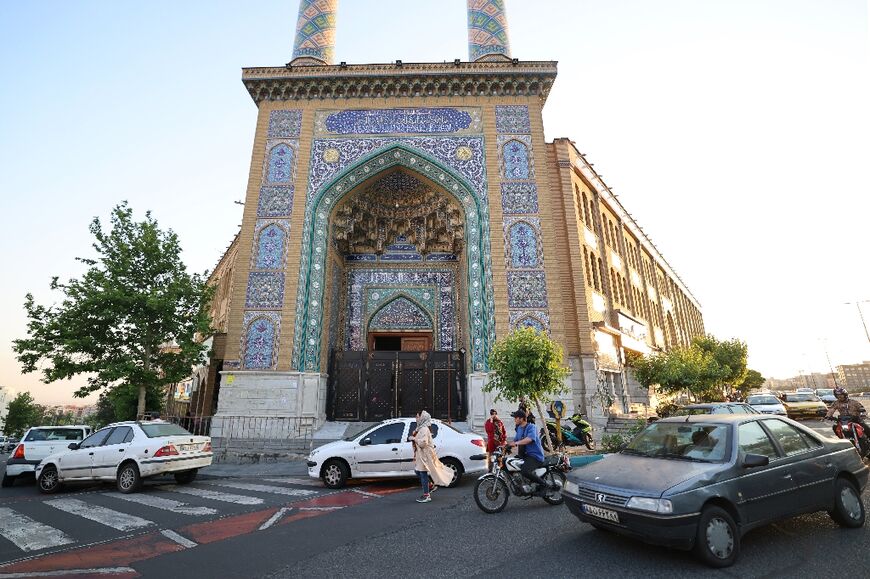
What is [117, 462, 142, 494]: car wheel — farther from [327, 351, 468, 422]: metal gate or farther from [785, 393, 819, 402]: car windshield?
[785, 393, 819, 402]: car windshield

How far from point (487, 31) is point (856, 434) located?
60.2 ft

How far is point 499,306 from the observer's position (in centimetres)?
1481

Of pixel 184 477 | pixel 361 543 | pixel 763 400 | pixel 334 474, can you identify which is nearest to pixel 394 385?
pixel 334 474

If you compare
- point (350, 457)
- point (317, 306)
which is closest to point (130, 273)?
point (317, 306)

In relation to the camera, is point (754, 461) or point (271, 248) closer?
point (754, 461)

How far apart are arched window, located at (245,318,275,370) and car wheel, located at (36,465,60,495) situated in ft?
18.0

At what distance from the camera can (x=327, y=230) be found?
1608 cm

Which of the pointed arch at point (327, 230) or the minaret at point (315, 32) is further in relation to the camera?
the minaret at point (315, 32)

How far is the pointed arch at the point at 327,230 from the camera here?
575 inches

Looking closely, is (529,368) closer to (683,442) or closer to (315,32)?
(683,442)

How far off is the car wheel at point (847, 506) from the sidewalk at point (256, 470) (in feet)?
30.2

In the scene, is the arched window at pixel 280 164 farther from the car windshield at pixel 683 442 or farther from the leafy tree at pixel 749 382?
the leafy tree at pixel 749 382

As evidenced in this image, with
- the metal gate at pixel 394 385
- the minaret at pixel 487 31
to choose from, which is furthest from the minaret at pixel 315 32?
the metal gate at pixel 394 385

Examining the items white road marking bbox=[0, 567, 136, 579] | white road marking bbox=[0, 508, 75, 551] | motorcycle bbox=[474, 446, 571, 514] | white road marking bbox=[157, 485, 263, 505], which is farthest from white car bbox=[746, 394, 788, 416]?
white road marking bbox=[0, 508, 75, 551]
